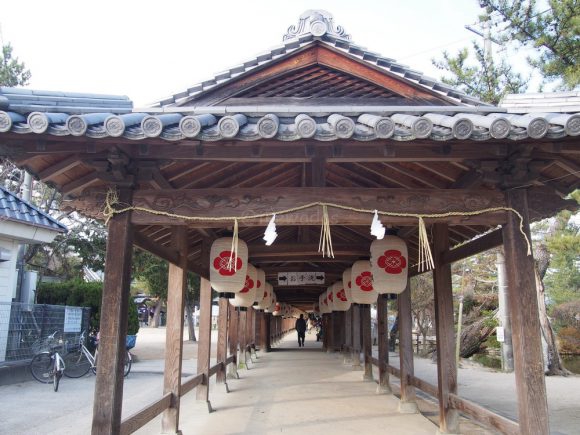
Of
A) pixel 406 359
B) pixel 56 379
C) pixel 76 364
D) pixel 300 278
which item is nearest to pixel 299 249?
pixel 406 359

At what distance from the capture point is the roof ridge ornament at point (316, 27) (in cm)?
681

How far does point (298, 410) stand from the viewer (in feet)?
30.6

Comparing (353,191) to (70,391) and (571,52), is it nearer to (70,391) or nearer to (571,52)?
(70,391)

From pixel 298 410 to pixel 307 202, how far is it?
5.80m

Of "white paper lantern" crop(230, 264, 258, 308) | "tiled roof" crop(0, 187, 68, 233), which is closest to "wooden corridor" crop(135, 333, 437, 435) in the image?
"white paper lantern" crop(230, 264, 258, 308)

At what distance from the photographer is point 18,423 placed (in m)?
8.46

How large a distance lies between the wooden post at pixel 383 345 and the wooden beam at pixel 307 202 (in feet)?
20.5

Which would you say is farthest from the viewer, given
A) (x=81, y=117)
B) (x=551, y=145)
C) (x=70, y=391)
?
(x=70, y=391)

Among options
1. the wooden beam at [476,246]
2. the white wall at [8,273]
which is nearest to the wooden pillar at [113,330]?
the wooden beam at [476,246]

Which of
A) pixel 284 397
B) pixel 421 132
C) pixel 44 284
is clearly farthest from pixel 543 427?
pixel 44 284

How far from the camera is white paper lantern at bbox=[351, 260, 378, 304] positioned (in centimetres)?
1047

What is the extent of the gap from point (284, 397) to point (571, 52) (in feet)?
41.5

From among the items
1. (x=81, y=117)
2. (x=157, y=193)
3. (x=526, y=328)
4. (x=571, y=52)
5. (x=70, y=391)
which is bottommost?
(x=70, y=391)

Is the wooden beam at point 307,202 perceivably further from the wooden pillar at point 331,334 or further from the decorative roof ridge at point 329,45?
the wooden pillar at point 331,334
